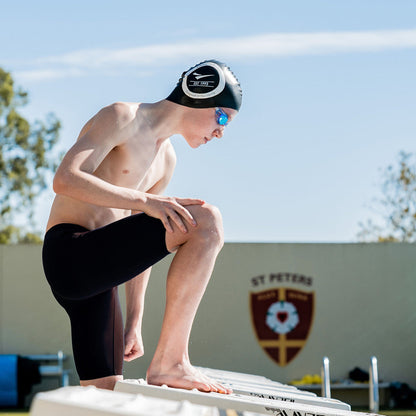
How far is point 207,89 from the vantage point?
9.49ft

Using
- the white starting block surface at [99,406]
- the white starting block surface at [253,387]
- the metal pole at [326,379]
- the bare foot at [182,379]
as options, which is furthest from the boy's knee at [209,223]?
the metal pole at [326,379]

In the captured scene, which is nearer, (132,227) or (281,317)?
(132,227)

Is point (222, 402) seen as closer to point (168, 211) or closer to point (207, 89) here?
point (168, 211)

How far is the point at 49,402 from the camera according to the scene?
1.33 m

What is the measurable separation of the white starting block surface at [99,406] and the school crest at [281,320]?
40.8 feet

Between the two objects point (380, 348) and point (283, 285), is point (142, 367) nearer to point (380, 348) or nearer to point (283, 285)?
→ point (283, 285)

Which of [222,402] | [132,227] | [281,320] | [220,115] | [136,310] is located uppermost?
[281,320]

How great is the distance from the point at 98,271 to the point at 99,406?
47.9 inches

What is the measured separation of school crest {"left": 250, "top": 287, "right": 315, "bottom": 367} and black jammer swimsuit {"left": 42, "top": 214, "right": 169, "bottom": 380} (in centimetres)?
A: 1096

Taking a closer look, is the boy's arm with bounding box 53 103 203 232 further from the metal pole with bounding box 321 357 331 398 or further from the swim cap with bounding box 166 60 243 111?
the metal pole with bounding box 321 357 331 398

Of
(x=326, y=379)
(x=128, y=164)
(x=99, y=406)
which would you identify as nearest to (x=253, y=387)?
(x=128, y=164)

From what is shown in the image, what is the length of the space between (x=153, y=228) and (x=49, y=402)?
118 centimetres

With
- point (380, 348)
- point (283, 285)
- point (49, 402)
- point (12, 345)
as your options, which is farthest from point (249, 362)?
point (49, 402)

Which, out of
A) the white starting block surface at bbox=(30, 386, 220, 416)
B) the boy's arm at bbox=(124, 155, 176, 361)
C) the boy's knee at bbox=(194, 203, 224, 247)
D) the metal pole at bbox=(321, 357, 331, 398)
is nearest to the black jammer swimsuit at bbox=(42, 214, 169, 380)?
the boy's knee at bbox=(194, 203, 224, 247)
